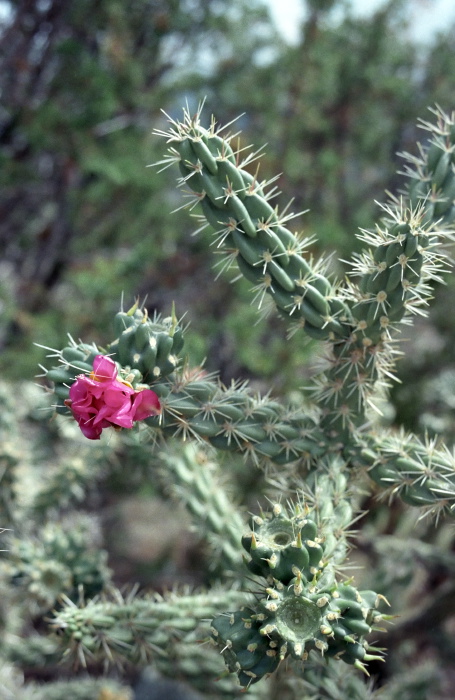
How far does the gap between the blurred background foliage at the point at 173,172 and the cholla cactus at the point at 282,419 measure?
1442mm

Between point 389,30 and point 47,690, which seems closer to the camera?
point 47,690

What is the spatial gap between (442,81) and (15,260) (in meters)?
3.44

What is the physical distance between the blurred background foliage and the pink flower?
1735 mm

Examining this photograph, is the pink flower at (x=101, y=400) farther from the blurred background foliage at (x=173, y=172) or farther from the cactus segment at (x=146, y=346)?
the blurred background foliage at (x=173, y=172)

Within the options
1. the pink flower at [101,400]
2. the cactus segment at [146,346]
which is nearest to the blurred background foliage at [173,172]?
the cactus segment at [146,346]

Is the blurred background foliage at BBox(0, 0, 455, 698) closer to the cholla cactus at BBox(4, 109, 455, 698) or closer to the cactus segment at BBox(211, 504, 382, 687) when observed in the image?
the cholla cactus at BBox(4, 109, 455, 698)

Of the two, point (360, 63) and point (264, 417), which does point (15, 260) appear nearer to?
point (360, 63)

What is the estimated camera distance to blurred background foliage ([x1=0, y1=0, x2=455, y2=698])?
349cm

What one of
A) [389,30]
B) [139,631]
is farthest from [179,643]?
[389,30]

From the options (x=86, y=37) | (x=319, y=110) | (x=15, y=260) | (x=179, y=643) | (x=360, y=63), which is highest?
(x=86, y=37)

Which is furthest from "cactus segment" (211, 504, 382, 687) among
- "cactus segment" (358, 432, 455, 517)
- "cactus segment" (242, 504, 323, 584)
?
"cactus segment" (358, 432, 455, 517)

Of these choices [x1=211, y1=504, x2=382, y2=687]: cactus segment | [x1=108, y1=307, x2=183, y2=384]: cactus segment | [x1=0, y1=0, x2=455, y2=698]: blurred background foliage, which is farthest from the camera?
[x1=0, y1=0, x2=455, y2=698]: blurred background foliage

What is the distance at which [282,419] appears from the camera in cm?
153

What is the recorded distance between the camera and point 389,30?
4.48 meters
